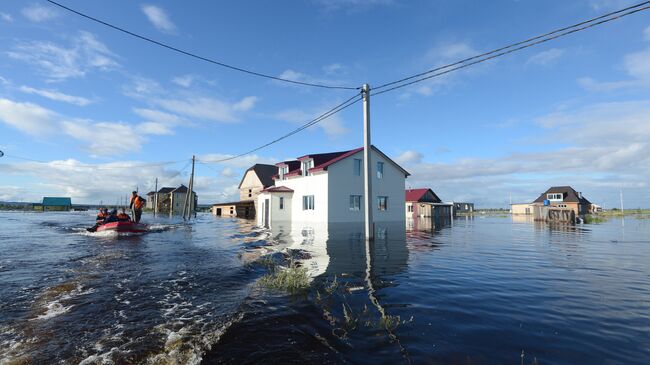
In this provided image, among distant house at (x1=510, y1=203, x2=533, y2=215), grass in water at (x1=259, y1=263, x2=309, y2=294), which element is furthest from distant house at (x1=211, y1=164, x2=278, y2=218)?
distant house at (x1=510, y1=203, x2=533, y2=215)

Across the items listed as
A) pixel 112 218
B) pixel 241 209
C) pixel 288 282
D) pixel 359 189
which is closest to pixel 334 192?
pixel 359 189

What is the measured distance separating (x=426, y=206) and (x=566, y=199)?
3407 cm

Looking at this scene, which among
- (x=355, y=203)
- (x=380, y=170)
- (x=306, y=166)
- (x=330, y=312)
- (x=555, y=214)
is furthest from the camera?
(x=555, y=214)

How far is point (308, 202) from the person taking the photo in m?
32.0

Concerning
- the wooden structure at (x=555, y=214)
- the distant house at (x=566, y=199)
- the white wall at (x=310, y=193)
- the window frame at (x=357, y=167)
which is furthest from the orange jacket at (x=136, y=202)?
the distant house at (x=566, y=199)

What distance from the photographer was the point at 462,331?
186 inches

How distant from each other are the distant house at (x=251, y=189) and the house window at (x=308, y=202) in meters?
17.8

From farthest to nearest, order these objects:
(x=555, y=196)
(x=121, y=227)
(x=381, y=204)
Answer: (x=555, y=196) < (x=381, y=204) < (x=121, y=227)

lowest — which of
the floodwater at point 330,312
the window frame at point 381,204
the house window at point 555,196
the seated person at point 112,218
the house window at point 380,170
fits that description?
the floodwater at point 330,312

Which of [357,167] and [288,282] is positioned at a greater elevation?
[357,167]

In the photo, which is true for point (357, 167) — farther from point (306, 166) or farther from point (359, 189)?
point (306, 166)

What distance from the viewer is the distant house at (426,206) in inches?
2121

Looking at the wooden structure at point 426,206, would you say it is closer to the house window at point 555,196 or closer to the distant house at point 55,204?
the house window at point 555,196

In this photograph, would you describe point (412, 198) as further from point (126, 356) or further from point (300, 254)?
point (126, 356)
